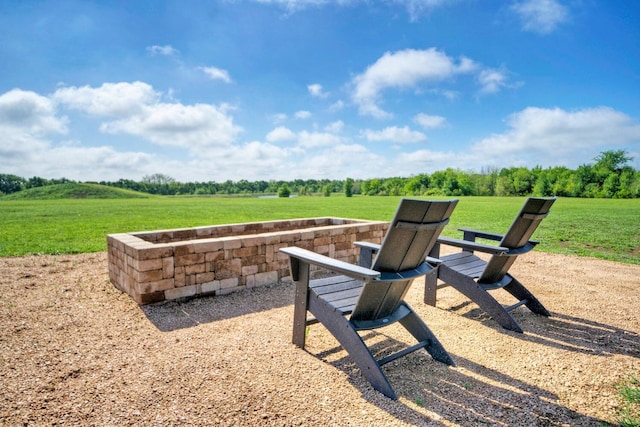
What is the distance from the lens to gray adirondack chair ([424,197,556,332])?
356 cm

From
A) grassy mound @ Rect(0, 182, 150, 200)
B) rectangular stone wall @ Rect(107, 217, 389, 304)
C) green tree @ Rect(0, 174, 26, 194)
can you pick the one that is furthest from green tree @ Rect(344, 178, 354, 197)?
rectangular stone wall @ Rect(107, 217, 389, 304)

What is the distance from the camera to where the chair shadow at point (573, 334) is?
3215 millimetres

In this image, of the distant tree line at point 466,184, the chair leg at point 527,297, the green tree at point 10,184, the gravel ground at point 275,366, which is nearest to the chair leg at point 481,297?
the gravel ground at point 275,366

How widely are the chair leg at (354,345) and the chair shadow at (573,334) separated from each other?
1.78 metres

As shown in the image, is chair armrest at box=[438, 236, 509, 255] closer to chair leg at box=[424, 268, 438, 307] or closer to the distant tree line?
chair leg at box=[424, 268, 438, 307]

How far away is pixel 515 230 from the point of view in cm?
363

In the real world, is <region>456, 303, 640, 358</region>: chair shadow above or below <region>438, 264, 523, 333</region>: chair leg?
below

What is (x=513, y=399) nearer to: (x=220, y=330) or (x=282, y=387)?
(x=282, y=387)

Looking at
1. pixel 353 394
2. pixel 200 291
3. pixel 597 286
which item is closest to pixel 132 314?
pixel 200 291

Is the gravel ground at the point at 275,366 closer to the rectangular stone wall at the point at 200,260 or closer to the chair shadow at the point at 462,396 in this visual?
the chair shadow at the point at 462,396

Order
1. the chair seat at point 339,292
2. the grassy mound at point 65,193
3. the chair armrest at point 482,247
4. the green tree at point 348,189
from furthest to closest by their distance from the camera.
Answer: the green tree at point 348,189, the grassy mound at point 65,193, the chair armrest at point 482,247, the chair seat at point 339,292

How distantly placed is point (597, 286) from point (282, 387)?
506 cm

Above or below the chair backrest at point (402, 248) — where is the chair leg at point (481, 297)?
below

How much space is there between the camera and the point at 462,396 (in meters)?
2.46
